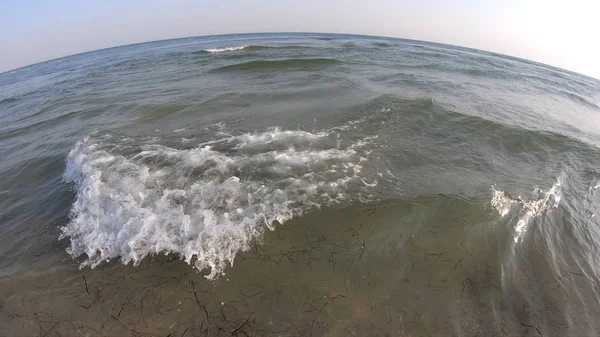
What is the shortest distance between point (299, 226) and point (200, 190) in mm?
2823

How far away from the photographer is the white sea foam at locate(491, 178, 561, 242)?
7.00 metres

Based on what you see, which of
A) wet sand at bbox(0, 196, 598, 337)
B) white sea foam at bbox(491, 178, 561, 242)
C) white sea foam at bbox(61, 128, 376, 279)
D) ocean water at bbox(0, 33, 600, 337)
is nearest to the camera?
wet sand at bbox(0, 196, 598, 337)

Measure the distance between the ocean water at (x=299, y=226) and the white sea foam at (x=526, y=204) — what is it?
0.05m

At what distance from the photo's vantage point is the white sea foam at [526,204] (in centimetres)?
700

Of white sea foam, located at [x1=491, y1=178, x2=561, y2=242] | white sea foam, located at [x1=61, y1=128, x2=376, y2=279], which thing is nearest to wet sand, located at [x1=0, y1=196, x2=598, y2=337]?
white sea foam, located at [x1=61, y1=128, x2=376, y2=279]

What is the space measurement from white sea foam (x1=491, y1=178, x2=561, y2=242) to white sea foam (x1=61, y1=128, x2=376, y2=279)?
3.37 m

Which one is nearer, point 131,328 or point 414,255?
point 131,328

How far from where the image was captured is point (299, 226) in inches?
256

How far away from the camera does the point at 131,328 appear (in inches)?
174

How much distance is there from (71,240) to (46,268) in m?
→ 0.74

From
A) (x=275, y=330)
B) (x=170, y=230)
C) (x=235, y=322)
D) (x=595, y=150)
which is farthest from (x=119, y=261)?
(x=595, y=150)

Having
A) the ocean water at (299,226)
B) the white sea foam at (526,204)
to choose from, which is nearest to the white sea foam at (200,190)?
the ocean water at (299,226)

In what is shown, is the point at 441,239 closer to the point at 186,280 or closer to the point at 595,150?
the point at 186,280

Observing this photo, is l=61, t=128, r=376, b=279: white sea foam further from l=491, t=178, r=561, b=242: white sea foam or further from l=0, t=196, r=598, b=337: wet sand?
l=491, t=178, r=561, b=242: white sea foam
